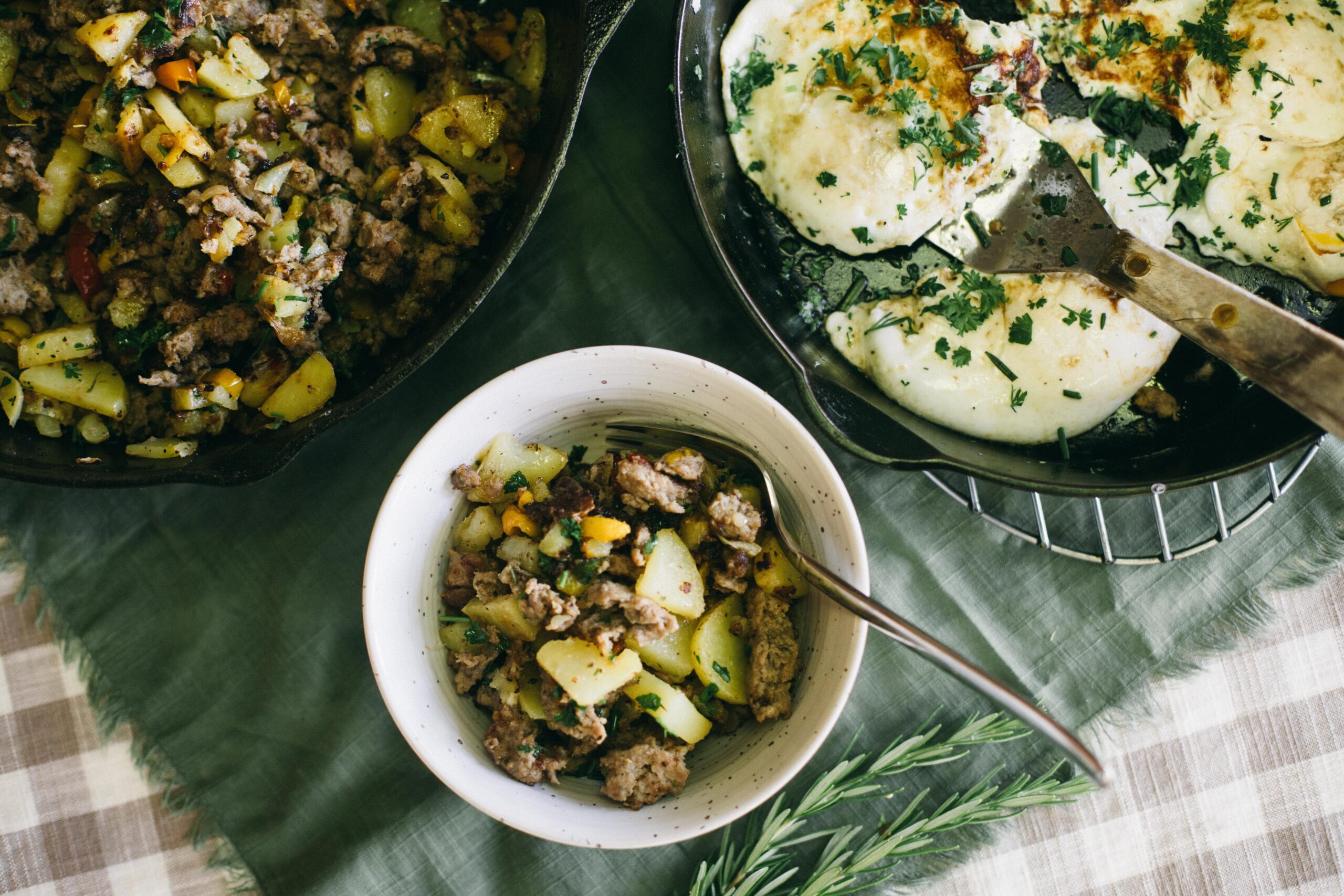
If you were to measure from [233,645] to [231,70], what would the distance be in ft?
6.27

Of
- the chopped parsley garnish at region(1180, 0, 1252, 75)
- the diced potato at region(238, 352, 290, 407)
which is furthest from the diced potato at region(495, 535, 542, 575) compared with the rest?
the chopped parsley garnish at region(1180, 0, 1252, 75)

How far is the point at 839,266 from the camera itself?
3016 millimetres

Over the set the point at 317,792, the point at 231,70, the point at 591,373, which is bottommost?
the point at 317,792

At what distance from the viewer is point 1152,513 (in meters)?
3.04

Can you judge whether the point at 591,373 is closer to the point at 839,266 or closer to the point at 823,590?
the point at 823,590

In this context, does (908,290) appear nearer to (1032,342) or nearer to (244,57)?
(1032,342)

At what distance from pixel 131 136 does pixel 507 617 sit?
73.5 inches

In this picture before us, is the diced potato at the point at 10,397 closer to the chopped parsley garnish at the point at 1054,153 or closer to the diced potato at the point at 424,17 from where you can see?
the diced potato at the point at 424,17

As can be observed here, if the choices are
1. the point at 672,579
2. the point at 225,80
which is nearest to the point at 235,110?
the point at 225,80

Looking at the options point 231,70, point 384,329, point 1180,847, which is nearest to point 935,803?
point 1180,847

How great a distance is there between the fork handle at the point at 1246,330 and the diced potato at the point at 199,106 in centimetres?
283

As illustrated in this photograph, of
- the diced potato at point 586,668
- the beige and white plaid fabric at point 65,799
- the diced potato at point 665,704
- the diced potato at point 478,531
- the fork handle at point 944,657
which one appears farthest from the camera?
the beige and white plaid fabric at point 65,799

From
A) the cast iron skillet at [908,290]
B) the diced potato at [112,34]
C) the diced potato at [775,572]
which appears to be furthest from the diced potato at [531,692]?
the diced potato at [112,34]

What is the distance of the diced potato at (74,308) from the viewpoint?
8.98 feet
